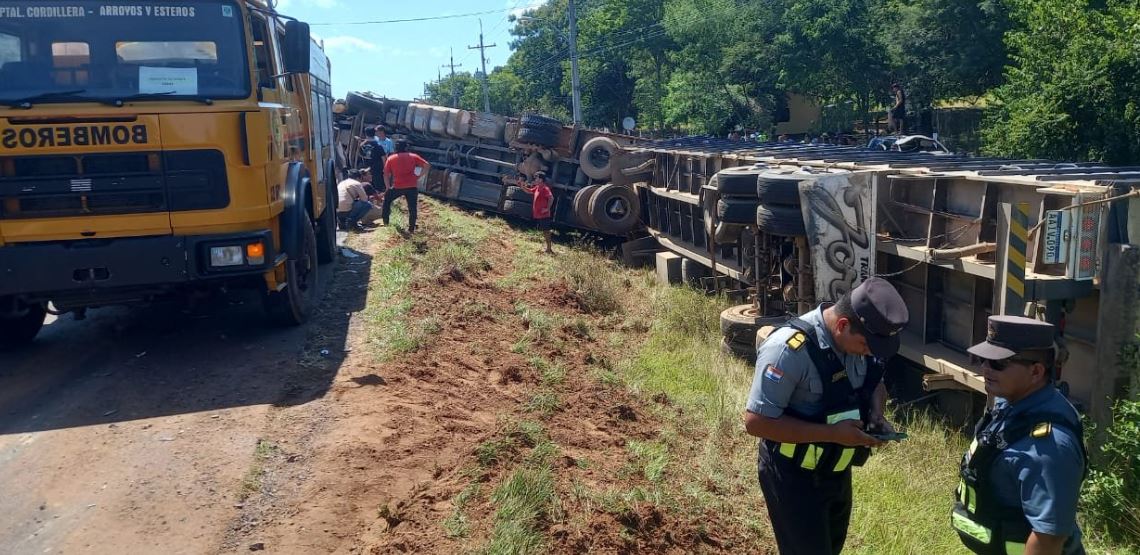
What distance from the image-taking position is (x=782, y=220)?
714 centimetres

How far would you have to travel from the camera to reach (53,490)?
450cm

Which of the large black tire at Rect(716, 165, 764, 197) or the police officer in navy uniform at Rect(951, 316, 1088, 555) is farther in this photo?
the large black tire at Rect(716, 165, 764, 197)

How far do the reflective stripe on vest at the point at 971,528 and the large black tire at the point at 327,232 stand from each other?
8302 millimetres

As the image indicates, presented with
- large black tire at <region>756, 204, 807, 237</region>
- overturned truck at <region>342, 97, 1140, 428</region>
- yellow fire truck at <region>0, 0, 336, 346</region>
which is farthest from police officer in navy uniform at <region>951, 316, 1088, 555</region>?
yellow fire truck at <region>0, 0, 336, 346</region>

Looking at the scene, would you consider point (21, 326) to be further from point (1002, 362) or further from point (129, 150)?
point (1002, 362)

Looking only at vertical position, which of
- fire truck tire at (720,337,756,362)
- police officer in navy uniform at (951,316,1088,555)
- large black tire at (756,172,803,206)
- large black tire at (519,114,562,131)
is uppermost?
large black tire at (519,114,562,131)

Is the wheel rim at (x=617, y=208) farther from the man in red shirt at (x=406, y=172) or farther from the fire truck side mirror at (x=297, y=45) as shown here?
the fire truck side mirror at (x=297, y=45)

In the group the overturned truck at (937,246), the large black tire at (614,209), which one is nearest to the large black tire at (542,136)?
the large black tire at (614,209)

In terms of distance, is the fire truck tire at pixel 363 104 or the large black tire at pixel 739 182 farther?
the fire truck tire at pixel 363 104

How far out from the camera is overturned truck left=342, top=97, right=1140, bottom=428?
16.1 feet

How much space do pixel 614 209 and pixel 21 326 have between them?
332 inches

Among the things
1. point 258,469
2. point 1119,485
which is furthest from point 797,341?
point 258,469

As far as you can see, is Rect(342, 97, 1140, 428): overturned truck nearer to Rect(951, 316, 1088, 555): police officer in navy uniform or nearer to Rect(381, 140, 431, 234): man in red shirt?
Rect(951, 316, 1088, 555): police officer in navy uniform

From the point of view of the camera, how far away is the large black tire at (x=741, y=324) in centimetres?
803
